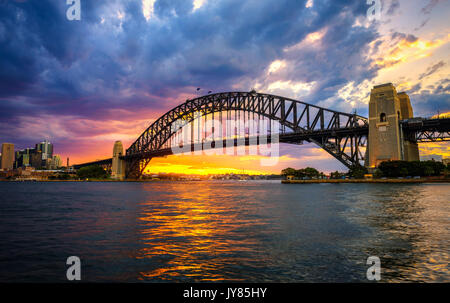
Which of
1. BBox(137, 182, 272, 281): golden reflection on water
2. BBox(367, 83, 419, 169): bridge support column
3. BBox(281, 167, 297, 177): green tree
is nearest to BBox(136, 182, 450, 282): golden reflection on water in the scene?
BBox(137, 182, 272, 281): golden reflection on water

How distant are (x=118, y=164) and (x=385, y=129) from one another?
10416 centimetres

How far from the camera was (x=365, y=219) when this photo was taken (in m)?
14.8

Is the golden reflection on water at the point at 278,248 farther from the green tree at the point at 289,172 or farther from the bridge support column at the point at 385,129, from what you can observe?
the green tree at the point at 289,172

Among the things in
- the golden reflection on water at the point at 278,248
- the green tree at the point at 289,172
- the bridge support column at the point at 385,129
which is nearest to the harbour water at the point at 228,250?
the golden reflection on water at the point at 278,248

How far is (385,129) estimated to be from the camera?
2276 inches

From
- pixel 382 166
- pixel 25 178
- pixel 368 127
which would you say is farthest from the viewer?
pixel 25 178

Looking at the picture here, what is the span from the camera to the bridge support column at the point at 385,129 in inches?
2250

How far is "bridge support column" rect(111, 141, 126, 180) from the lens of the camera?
123625 millimetres

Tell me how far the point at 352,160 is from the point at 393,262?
6131 cm

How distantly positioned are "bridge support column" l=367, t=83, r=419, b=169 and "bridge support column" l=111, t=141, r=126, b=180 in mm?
99250

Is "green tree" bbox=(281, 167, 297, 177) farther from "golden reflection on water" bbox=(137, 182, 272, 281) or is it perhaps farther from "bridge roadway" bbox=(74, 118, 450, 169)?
"golden reflection on water" bbox=(137, 182, 272, 281)

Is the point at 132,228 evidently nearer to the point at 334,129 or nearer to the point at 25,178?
the point at 334,129

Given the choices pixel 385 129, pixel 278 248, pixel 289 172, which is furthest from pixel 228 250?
pixel 289 172
